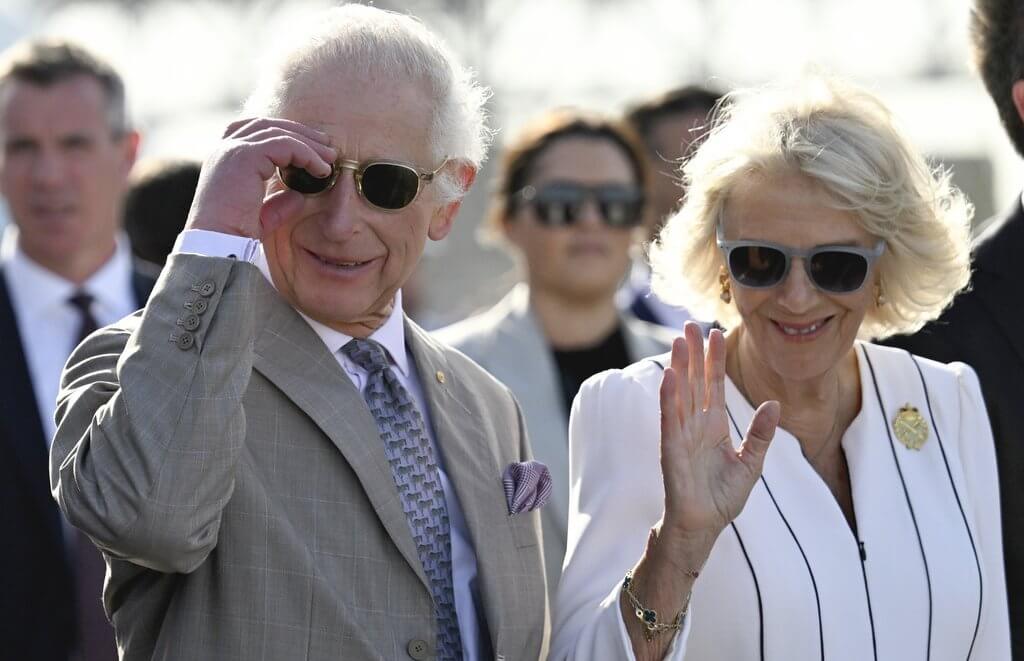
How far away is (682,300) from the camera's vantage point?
402 centimetres

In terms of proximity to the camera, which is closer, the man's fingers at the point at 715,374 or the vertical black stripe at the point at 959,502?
the man's fingers at the point at 715,374

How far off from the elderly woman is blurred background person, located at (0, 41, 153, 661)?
1.55 meters

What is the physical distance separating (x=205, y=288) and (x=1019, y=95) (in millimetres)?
2630

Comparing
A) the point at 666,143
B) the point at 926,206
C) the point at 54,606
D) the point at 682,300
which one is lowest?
the point at 54,606

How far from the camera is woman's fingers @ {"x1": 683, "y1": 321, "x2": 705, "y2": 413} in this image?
338 centimetres

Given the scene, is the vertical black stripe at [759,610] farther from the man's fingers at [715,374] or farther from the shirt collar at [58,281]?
the shirt collar at [58,281]

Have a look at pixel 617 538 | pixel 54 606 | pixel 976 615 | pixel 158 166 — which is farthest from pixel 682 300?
pixel 158 166

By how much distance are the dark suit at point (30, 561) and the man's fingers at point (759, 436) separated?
2003 millimetres

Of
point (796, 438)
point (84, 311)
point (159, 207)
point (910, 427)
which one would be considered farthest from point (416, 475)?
point (159, 207)

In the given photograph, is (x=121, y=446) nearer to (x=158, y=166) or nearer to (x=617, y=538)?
(x=617, y=538)

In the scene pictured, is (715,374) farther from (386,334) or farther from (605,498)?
(386,334)

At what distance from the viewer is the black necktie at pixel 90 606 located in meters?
4.36

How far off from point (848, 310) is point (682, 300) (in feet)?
1.54

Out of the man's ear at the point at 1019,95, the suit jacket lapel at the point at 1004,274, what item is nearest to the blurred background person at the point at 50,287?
the suit jacket lapel at the point at 1004,274
